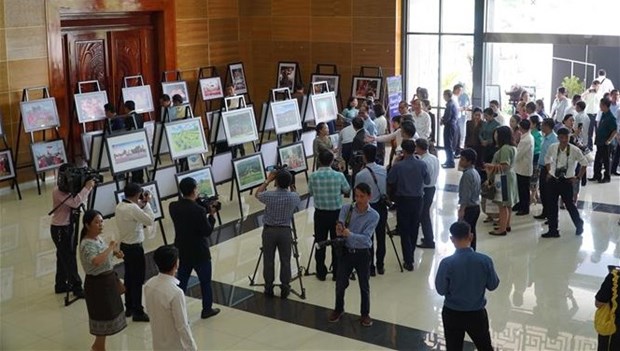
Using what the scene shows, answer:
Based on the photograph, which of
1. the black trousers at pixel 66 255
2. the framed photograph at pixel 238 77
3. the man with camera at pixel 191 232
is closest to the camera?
the man with camera at pixel 191 232

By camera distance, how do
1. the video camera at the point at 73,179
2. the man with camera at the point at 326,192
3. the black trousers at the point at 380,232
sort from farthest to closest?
the black trousers at the point at 380,232
the man with camera at the point at 326,192
the video camera at the point at 73,179

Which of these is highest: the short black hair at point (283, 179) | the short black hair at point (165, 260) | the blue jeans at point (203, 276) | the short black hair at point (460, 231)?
the short black hair at point (283, 179)

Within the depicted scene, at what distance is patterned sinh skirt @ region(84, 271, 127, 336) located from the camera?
7.36 metres

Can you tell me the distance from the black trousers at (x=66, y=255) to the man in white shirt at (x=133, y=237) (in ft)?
3.08

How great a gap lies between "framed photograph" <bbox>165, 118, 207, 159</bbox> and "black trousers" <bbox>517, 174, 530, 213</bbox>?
16.7 feet

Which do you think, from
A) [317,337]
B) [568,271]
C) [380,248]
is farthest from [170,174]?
[568,271]

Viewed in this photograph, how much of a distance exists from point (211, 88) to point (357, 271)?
11.5m

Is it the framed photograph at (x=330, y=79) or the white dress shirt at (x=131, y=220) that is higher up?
the framed photograph at (x=330, y=79)

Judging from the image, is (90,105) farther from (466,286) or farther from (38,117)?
(466,286)

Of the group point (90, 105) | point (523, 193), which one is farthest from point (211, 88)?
point (523, 193)

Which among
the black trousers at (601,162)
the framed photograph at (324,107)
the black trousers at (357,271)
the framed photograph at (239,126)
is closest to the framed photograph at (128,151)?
the framed photograph at (239,126)

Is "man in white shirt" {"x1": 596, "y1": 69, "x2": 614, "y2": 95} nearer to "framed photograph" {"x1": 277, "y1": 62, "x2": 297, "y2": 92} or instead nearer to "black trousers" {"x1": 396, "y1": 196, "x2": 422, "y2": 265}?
"framed photograph" {"x1": 277, "y1": 62, "x2": 297, "y2": 92}

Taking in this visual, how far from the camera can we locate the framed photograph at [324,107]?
53.2 feet

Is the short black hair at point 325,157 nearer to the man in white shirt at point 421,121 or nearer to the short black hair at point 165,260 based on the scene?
the short black hair at point 165,260
